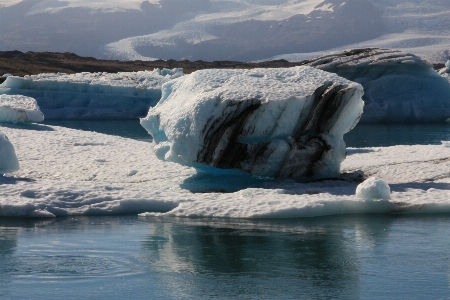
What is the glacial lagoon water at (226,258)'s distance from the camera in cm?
518

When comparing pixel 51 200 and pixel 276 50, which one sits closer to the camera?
pixel 51 200

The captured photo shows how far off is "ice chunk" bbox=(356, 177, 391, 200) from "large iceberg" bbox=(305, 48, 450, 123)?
1524 centimetres

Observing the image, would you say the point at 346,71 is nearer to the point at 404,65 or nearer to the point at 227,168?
the point at 404,65

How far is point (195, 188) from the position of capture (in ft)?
30.5

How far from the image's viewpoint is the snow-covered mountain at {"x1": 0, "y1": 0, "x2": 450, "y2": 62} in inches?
2864

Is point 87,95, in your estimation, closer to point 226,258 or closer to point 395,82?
point 395,82

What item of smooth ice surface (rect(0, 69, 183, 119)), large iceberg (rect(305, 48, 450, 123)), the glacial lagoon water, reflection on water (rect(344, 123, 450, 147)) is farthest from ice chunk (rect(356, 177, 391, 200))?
smooth ice surface (rect(0, 69, 183, 119))

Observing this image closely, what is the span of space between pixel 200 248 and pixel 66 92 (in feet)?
69.9

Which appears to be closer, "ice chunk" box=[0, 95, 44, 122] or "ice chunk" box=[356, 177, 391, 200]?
"ice chunk" box=[356, 177, 391, 200]

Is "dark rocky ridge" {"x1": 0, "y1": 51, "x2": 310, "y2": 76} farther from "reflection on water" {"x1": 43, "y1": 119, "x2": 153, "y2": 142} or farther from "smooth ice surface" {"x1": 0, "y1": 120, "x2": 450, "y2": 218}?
"smooth ice surface" {"x1": 0, "y1": 120, "x2": 450, "y2": 218}

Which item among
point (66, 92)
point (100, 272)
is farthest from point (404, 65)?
point (100, 272)

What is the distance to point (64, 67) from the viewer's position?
49688 millimetres

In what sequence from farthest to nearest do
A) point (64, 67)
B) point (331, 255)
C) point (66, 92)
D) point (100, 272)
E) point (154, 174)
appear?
1. point (64, 67)
2. point (66, 92)
3. point (154, 174)
4. point (331, 255)
5. point (100, 272)

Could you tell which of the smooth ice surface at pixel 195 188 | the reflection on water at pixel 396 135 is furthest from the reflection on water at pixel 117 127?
the smooth ice surface at pixel 195 188
